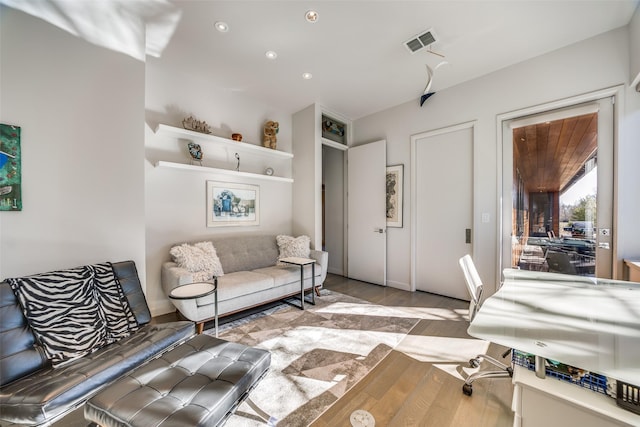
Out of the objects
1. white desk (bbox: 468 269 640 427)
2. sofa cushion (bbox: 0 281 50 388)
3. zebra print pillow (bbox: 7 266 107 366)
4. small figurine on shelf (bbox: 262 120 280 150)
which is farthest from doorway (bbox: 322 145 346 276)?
sofa cushion (bbox: 0 281 50 388)

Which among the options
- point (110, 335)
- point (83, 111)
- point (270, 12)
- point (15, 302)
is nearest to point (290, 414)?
point (110, 335)

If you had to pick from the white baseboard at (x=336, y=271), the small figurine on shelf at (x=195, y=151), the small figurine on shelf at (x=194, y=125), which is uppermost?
the small figurine on shelf at (x=194, y=125)

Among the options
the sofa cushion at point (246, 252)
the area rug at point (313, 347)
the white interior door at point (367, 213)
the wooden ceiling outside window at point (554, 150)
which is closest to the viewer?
the area rug at point (313, 347)

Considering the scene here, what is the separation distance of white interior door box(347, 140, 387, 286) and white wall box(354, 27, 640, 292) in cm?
17

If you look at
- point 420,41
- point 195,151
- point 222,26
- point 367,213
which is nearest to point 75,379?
point 195,151

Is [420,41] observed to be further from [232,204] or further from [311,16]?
[232,204]

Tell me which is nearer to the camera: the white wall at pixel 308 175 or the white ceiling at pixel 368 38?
the white ceiling at pixel 368 38

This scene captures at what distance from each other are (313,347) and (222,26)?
128 inches

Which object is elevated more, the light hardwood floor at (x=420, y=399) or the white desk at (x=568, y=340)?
the white desk at (x=568, y=340)

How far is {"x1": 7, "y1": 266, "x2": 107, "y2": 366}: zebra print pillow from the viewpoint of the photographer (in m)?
1.39

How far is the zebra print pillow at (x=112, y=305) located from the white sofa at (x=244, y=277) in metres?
0.58

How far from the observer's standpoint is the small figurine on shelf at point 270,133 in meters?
3.89

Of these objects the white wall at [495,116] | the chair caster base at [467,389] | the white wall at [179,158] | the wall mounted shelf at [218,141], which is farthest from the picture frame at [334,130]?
the chair caster base at [467,389]

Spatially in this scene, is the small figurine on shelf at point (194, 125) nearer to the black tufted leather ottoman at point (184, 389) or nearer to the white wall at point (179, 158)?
the white wall at point (179, 158)
